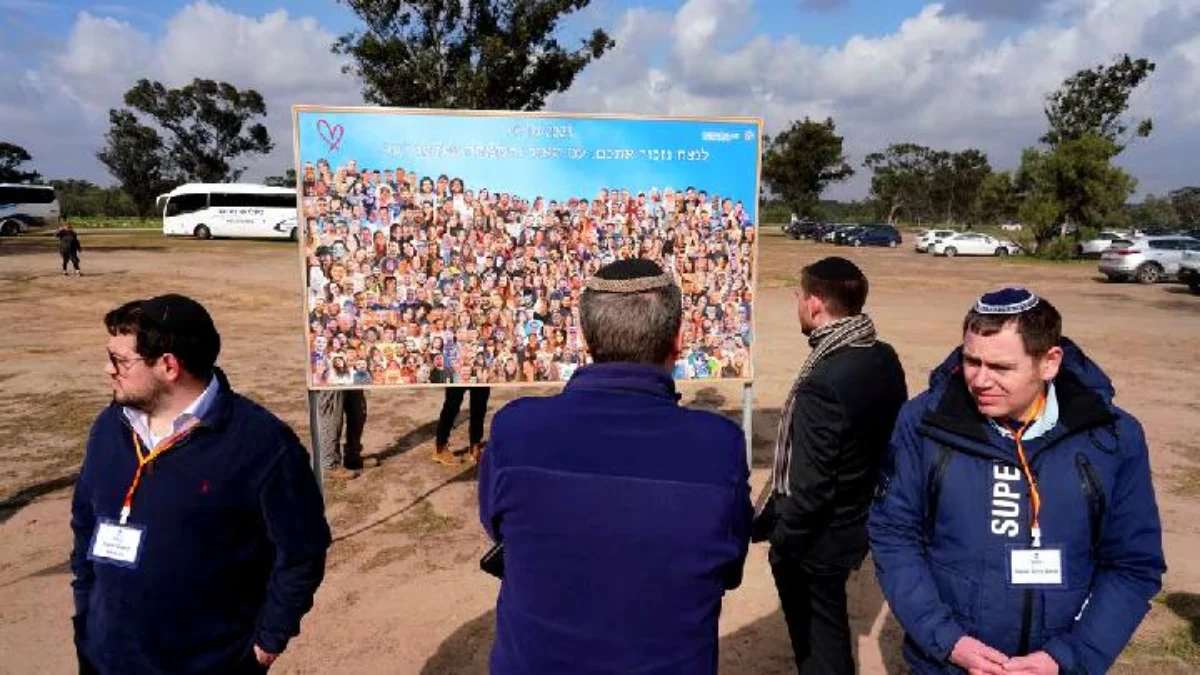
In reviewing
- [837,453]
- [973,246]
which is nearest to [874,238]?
[973,246]

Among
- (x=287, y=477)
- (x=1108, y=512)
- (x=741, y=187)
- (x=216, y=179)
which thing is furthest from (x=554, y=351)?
(x=216, y=179)

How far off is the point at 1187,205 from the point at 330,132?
88.1 m

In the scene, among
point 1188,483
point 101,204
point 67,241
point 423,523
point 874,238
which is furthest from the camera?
point 101,204

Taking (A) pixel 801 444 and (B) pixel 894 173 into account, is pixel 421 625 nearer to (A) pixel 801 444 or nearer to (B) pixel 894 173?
(A) pixel 801 444

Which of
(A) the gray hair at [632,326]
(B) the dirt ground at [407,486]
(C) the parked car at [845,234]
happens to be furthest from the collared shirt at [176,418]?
(C) the parked car at [845,234]

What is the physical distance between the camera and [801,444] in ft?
8.89

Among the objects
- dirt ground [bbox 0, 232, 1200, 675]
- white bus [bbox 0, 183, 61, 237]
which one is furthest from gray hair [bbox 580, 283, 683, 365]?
white bus [bbox 0, 183, 61, 237]

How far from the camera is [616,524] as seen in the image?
1.40 metres

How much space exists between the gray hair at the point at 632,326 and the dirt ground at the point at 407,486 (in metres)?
2.58

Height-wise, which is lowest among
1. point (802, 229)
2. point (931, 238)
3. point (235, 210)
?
point (931, 238)

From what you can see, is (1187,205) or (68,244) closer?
(68,244)

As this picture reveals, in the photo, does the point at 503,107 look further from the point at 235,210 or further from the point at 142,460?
the point at 142,460

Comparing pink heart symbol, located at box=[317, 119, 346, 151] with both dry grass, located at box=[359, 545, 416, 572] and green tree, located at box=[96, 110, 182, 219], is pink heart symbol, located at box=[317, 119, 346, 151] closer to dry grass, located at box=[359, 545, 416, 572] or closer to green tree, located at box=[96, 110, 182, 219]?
dry grass, located at box=[359, 545, 416, 572]

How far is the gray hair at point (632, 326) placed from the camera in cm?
157
